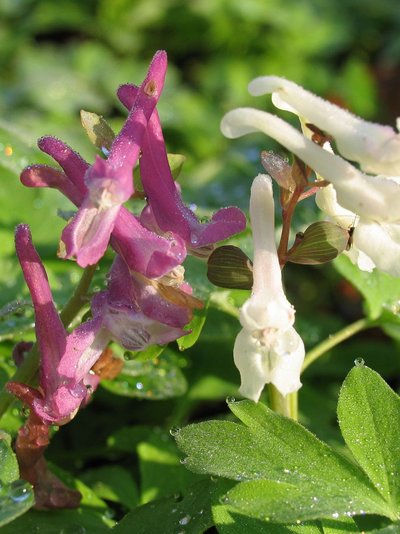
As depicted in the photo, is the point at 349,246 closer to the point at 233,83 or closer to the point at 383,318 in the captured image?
the point at 383,318

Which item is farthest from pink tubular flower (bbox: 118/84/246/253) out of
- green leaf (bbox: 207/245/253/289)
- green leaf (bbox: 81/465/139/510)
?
green leaf (bbox: 81/465/139/510)

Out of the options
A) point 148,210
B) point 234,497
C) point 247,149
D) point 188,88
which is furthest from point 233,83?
point 234,497

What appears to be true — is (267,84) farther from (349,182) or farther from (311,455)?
(311,455)

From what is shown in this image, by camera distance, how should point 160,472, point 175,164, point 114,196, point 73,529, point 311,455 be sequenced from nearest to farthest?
point 114,196, point 311,455, point 175,164, point 73,529, point 160,472

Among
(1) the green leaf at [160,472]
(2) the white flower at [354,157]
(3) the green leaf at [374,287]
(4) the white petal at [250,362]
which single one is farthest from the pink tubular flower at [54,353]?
(3) the green leaf at [374,287]

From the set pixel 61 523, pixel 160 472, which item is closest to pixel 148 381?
pixel 160 472

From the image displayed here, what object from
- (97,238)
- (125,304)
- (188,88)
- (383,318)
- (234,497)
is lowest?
(188,88)

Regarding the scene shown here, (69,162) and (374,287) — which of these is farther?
(374,287)

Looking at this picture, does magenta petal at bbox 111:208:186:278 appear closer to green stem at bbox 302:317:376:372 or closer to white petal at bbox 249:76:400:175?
white petal at bbox 249:76:400:175
